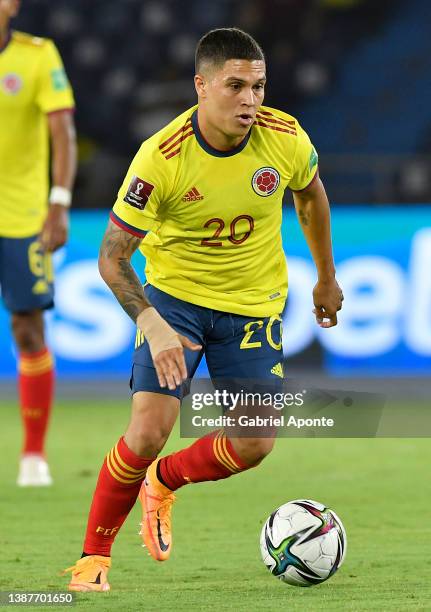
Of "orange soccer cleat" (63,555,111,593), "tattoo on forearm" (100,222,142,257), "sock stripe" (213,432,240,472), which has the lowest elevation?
"orange soccer cleat" (63,555,111,593)

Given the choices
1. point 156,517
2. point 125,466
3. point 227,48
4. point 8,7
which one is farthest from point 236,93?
point 8,7

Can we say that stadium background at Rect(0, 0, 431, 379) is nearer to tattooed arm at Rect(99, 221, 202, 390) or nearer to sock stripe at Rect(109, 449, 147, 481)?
sock stripe at Rect(109, 449, 147, 481)

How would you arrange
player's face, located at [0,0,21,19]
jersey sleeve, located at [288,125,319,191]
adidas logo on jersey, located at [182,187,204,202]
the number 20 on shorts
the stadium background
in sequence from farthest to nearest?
the stadium background → player's face, located at [0,0,21,19] → the number 20 on shorts → jersey sleeve, located at [288,125,319,191] → adidas logo on jersey, located at [182,187,204,202]

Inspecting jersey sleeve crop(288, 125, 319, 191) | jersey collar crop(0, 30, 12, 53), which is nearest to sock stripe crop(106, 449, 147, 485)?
jersey sleeve crop(288, 125, 319, 191)

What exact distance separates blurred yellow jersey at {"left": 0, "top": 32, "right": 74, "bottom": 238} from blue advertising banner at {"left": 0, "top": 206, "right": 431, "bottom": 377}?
9.79ft

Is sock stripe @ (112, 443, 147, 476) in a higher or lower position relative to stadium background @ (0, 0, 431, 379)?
higher

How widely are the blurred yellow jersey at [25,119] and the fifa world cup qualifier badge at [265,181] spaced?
2345 mm

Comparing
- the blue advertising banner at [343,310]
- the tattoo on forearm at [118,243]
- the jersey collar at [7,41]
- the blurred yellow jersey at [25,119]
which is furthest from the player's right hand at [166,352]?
the blue advertising banner at [343,310]

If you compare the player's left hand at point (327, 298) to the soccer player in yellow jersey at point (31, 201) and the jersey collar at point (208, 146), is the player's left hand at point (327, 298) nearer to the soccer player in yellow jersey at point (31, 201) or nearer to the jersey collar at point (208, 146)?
the jersey collar at point (208, 146)

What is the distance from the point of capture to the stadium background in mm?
9773

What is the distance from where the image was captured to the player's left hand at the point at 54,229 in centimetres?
628

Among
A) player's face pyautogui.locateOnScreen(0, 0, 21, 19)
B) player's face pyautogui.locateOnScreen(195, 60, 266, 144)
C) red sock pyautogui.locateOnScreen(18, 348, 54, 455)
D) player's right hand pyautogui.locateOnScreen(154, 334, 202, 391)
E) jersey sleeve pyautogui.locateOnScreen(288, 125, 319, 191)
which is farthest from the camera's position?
red sock pyautogui.locateOnScreen(18, 348, 54, 455)

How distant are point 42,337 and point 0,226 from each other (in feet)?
2.04

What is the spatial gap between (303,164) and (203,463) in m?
1.16
